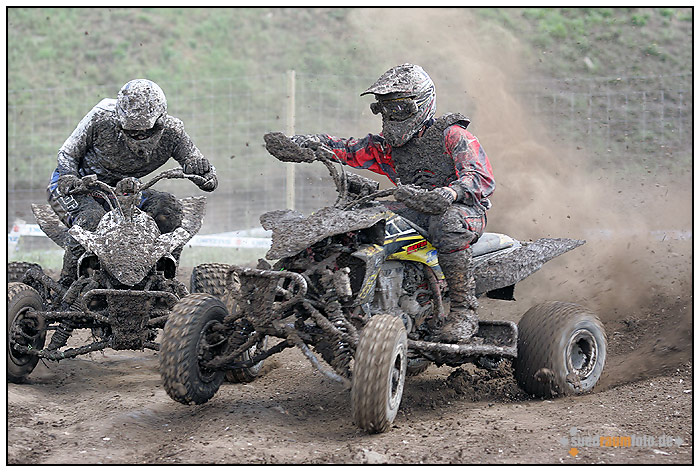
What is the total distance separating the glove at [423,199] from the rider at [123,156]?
7.09 ft

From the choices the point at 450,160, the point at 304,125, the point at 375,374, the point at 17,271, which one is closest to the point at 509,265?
the point at 450,160

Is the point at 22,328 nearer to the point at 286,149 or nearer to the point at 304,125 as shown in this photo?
the point at 286,149

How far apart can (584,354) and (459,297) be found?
1210mm

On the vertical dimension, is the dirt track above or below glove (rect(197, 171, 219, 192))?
below

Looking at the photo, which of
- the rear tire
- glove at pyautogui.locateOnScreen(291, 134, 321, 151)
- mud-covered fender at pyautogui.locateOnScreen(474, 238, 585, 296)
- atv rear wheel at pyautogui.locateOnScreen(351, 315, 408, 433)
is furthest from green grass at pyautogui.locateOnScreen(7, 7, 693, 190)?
atv rear wheel at pyautogui.locateOnScreen(351, 315, 408, 433)

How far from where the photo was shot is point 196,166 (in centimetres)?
689

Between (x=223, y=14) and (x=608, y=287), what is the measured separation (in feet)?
46.0

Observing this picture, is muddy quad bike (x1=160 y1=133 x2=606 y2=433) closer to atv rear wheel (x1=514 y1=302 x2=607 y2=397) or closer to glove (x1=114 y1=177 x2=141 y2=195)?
atv rear wheel (x1=514 y1=302 x2=607 y2=397)

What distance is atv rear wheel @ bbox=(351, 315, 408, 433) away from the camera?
15.3ft

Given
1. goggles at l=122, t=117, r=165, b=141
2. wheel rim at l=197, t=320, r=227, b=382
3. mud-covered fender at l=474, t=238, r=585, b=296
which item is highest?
goggles at l=122, t=117, r=165, b=141

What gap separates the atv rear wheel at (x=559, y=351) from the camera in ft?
19.3

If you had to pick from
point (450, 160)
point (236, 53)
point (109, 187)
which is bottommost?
point (109, 187)

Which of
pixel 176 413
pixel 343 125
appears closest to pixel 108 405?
pixel 176 413

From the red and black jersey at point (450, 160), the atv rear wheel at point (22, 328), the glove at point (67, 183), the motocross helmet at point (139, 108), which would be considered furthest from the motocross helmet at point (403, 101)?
the atv rear wheel at point (22, 328)
